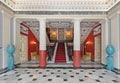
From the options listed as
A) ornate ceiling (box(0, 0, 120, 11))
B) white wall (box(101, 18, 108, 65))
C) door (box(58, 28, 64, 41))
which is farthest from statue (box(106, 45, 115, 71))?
door (box(58, 28, 64, 41))

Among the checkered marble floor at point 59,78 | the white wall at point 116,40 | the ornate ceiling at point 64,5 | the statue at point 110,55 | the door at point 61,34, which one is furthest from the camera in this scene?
the door at point 61,34

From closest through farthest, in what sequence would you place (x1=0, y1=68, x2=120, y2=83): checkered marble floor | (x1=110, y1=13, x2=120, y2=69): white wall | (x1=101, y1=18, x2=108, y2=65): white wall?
(x1=0, y1=68, x2=120, y2=83): checkered marble floor → (x1=110, y1=13, x2=120, y2=69): white wall → (x1=101, y1=18, x2=108, y2=65): white wall

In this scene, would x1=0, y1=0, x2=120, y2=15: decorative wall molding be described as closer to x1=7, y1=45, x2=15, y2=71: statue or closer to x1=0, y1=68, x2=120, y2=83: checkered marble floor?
x1=7, y1=45, x2=15, y2=71: statue

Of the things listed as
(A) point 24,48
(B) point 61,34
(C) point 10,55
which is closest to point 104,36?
(C) point 10,55

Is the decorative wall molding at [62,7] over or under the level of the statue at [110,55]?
over

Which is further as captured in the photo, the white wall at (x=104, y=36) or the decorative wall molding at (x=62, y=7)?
the white wall at (x=104, y=36)

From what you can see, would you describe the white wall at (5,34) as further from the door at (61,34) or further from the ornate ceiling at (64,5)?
the door at (61,34)

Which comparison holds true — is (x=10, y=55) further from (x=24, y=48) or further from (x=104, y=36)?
(x=104, y=36)

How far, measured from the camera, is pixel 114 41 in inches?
276

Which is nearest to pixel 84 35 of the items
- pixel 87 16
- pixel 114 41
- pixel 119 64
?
pixel 87 16

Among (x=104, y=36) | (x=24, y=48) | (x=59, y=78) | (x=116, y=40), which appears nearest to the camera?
(x=59, y=78)

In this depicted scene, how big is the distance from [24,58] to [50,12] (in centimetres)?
464

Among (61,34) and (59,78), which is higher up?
(61,34)

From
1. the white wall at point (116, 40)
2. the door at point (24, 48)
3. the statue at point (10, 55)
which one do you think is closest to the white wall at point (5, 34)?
the statue at point (10, 55)
